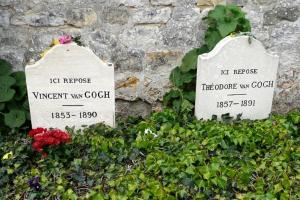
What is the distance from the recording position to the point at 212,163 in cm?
238

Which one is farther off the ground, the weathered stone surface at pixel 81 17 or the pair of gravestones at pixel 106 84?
the weathered stone surface at pixel 81 17

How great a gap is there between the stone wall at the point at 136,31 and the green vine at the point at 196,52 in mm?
91

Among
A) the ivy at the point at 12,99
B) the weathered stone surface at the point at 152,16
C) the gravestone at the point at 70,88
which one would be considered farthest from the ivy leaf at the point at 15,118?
the weathered stone surface at the point at 152,16

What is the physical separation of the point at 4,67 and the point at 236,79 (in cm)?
169

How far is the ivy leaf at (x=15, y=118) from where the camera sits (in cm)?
280

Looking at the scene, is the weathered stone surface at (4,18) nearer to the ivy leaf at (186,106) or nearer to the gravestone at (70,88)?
the gravestone at (70,88)

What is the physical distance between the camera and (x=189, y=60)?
312 cm

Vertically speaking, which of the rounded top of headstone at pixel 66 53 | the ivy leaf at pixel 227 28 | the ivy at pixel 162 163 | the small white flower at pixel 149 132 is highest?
the ivy leaf at pixel 227 28

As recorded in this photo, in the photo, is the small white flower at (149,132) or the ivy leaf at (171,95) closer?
the small white flower at (149,132)

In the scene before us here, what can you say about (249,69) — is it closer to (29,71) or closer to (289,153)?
(289,153)

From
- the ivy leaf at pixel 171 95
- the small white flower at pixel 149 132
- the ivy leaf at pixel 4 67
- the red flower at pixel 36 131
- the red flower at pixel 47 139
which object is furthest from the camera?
the ivy leaf at pixel 171 95

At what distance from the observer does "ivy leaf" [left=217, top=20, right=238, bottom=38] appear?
2.96 metres

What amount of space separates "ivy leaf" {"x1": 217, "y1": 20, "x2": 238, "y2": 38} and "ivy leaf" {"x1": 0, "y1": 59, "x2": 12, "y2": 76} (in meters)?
1.58

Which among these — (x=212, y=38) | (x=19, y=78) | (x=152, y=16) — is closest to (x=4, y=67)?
(x=19, y=78)
